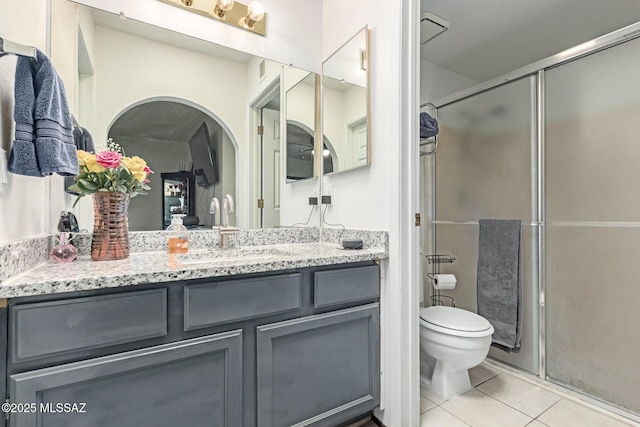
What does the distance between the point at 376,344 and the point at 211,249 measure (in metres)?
0.94

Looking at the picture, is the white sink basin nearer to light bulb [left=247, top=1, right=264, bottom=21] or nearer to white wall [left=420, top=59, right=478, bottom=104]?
light bulb [left=247, top=1, right=264, bottom=21]

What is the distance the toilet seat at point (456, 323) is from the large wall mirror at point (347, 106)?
38.4 inches

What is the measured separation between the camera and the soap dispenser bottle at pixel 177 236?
56.0 inches

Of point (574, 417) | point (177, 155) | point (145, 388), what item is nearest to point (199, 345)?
point (145, 388)

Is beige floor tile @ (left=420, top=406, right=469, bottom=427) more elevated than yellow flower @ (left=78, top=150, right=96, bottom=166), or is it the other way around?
yellow flower @ (left=78, top=150, right=96, bottom=166)

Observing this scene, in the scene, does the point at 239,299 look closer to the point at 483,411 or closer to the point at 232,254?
the point at 232,254

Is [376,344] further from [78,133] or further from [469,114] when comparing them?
[469,114]

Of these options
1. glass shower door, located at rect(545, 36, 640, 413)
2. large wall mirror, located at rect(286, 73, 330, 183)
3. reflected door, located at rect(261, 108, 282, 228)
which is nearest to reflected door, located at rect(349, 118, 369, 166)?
large wall mirror, located at rect(286, 73, 330, 183)

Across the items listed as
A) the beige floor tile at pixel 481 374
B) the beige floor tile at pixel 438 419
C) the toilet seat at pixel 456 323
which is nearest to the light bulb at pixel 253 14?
the toilet seat at pixel 456 323

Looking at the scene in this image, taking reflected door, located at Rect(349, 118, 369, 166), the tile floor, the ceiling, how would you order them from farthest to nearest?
the ceiling < reflected door, located at Rect(349, 118, 369, 166) < the tile floor

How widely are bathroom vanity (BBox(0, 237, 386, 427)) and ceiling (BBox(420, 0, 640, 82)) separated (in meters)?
1.97

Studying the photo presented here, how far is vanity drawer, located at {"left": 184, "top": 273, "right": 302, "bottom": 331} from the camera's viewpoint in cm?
97

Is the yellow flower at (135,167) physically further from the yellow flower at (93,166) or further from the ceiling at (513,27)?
the ceiling at (513,27)

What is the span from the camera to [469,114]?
2371 mm
